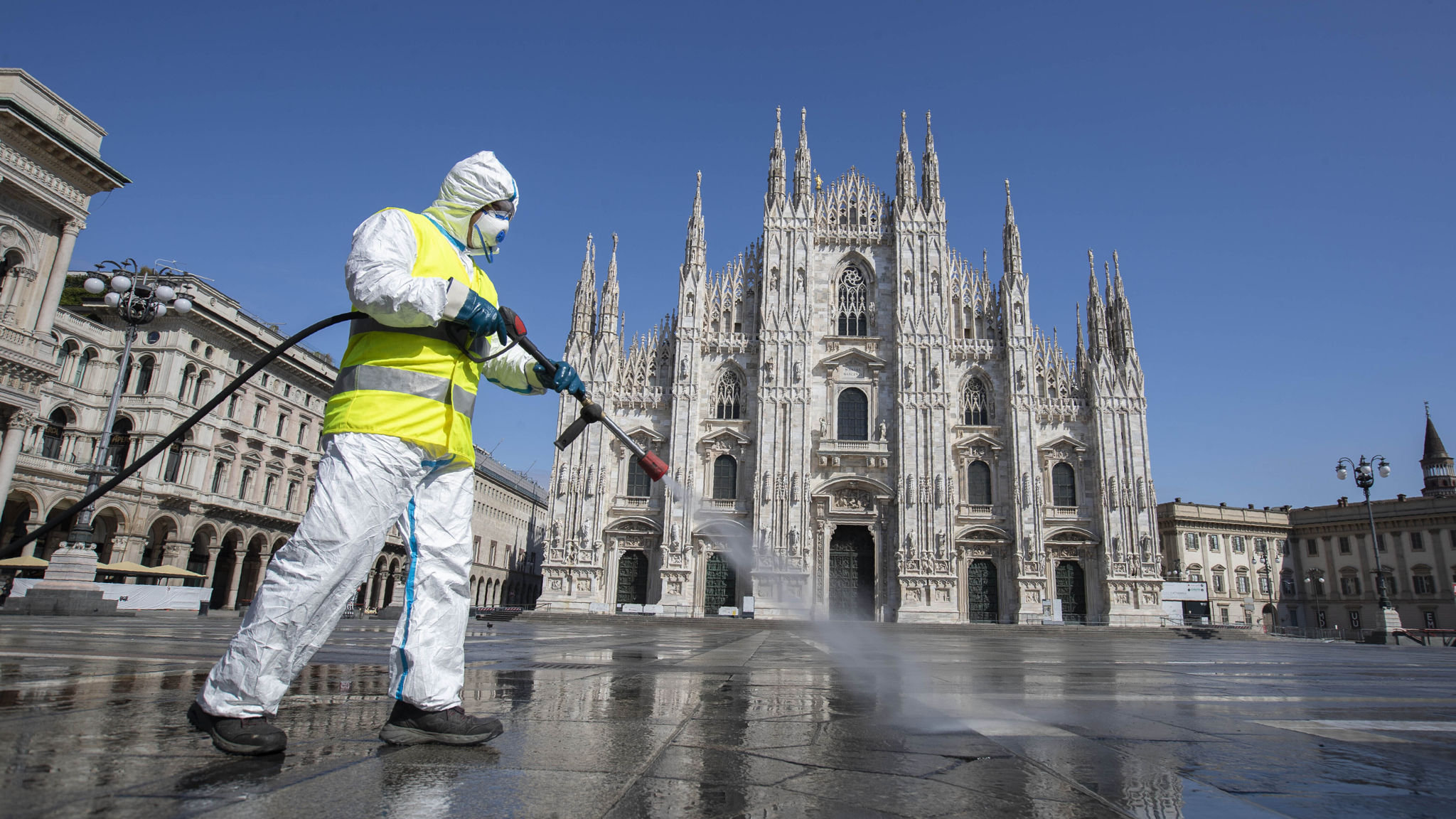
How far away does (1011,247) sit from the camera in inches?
1208

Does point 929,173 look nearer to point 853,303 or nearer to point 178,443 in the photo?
point 853,303

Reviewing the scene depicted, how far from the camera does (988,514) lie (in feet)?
94.7

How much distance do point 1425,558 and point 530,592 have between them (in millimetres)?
62694

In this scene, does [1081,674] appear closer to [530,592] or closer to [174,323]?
[174,323]

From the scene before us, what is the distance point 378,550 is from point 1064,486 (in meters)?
29.8

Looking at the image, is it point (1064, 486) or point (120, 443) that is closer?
point (120, 443)

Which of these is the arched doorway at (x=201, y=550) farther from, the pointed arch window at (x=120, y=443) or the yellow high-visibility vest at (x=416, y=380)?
the yellow high-visibility vest at (x=416, y=380)

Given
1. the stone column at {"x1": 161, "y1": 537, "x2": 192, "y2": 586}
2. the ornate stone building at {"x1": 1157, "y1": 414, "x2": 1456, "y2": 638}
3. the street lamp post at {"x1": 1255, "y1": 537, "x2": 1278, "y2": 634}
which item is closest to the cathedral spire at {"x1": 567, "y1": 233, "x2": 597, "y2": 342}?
the stone column at {"x1": 161, "y1": 537, "x2": 192, "y2": 586}

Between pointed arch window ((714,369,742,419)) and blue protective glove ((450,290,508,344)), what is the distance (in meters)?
27.3

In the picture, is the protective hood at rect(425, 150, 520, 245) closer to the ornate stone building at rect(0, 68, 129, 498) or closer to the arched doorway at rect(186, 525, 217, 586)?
the ornate stone building at rect(0, 68, 129, 498)

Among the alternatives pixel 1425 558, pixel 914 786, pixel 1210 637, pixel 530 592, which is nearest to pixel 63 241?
pixel 914 786

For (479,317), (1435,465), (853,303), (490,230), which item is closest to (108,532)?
(853,303)

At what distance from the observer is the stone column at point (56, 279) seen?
20.8m

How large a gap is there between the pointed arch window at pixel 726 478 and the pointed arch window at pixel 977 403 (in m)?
8.90
